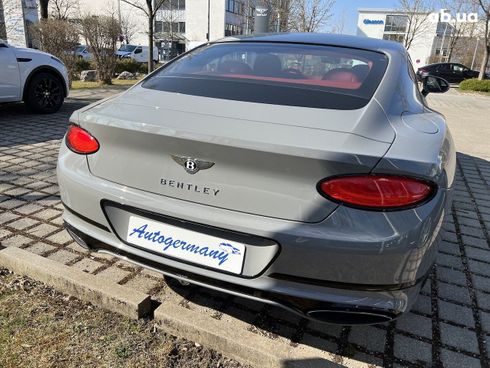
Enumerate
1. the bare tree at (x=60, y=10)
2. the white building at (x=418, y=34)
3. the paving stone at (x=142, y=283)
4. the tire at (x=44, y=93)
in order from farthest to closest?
the white building at (x=418, y=34)
the bare tree at (x=60, y=10)
the tire at (x=44, y=93)
the paving stone at (x=142, y=283)

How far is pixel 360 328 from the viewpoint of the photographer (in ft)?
7.70

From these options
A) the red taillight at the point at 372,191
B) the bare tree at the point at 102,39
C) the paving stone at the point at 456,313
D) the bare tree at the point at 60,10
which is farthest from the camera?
the bare tree at the point at 60,10

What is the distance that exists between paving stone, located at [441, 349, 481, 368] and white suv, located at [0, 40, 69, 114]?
6939 millimetres

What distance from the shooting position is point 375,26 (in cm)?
6981

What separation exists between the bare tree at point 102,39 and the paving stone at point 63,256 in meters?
10.8

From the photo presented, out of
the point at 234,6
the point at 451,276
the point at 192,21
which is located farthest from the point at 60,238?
the point at 234,6

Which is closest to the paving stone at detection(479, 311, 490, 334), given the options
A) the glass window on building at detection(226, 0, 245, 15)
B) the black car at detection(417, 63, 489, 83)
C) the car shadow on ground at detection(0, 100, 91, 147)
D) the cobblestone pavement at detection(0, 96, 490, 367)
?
the cobblestone pavement at detection(0, 96, 490, 367)

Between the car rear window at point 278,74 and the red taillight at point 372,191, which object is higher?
the car rear window at point 278,74

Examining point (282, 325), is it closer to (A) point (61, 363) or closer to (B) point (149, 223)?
(B) point (149, 223)

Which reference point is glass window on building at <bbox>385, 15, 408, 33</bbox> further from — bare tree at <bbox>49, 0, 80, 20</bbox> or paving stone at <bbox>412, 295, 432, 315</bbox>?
paving stone at <bbox>412, 295, 432, 315</bbox>

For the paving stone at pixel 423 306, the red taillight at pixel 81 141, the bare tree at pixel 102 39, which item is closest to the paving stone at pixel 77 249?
the red taillight at pixel 81 141

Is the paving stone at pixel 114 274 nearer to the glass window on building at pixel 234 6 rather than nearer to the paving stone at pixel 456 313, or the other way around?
the paving stone at pixel 456 313

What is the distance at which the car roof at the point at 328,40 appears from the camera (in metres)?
2.80

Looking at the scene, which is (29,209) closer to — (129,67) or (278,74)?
(278,74)
